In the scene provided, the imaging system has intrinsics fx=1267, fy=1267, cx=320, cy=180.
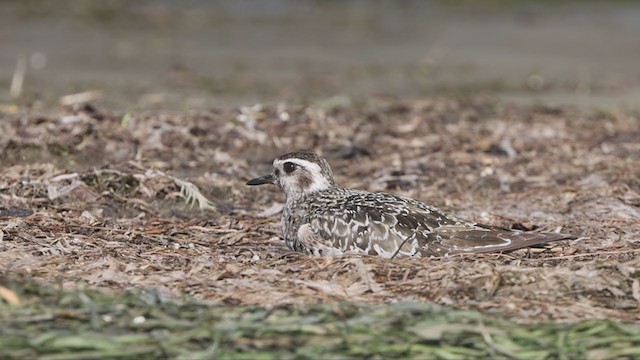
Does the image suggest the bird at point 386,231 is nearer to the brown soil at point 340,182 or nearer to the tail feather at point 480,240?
the tail feather at point 480,240

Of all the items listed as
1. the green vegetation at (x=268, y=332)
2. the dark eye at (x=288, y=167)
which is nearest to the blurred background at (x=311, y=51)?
the dark eye at (x=288, y=167)

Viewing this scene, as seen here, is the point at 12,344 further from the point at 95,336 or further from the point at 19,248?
the point at 19,248

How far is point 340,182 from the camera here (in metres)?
10.4

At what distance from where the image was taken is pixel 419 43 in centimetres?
2189

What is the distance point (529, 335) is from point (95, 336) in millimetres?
1929

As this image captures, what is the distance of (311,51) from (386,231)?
13283 mm

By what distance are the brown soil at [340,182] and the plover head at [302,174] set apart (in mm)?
344

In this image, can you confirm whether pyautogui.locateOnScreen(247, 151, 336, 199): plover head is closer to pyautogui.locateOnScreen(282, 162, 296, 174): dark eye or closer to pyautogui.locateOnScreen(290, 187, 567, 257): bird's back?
pyautogui.locateOnScreen(282, 162, 296, 174): dark eye

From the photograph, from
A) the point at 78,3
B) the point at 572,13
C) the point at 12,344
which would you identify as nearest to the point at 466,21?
the point at 572,13

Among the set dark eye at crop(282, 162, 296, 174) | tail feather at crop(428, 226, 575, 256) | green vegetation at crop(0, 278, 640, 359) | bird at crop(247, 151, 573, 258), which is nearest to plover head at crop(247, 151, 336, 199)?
dark eye at crop(282, 162, 296, 174)

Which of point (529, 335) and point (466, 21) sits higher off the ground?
point (466, 21)

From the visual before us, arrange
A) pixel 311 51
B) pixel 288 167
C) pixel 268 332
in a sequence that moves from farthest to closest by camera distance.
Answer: pixel 311 51
pixel 288 167
pixel 268 332

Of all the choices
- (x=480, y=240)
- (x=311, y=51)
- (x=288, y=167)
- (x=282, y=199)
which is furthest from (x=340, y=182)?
(x=311, y=51)

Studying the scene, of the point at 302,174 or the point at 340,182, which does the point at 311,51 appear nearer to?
the point at 340,182
